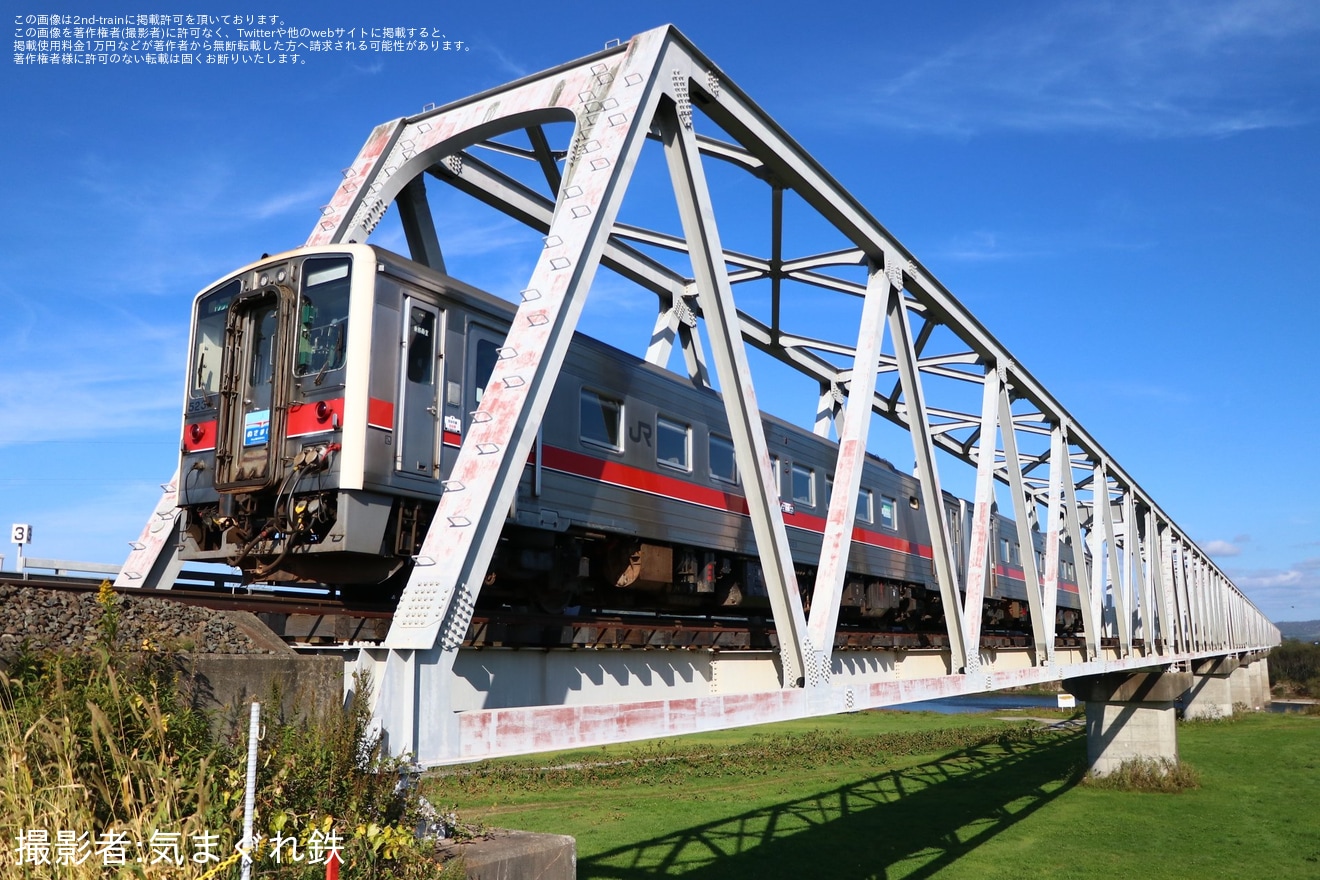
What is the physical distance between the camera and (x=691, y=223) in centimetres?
813

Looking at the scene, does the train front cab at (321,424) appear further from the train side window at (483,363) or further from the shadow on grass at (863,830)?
the shadow on grass at (863,830)

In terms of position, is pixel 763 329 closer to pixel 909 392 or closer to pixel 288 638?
pixel 909 392

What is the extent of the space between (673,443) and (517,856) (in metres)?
7.93

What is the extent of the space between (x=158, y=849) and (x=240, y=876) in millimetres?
390

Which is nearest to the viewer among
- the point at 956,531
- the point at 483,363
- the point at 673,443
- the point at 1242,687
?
the point at 483,363

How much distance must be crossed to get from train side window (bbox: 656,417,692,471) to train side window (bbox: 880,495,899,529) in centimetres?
743

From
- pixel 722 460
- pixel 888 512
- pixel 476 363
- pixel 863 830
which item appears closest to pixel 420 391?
pixel 476 363

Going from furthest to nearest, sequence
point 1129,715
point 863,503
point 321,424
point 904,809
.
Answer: point 1129,715 < point 904,809 < point 863,503 < point 321,424

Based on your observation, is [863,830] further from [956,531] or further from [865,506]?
[865,506]

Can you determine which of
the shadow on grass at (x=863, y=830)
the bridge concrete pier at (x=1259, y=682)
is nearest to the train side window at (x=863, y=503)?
the shadow on grass at (x=863, y=830)

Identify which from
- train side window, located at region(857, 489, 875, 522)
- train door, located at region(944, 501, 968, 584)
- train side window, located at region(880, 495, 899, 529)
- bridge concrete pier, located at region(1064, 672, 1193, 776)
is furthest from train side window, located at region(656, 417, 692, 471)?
bridge concrete pier, located at region(1064, 672, 1193, 776)

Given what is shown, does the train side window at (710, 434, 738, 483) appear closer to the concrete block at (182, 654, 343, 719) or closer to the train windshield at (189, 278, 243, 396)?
the train windshield at (189, 278, 243, 396)

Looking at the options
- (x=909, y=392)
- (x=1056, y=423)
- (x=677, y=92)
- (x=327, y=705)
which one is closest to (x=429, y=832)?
(x=327, y=705)

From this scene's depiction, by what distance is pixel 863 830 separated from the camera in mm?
28688
